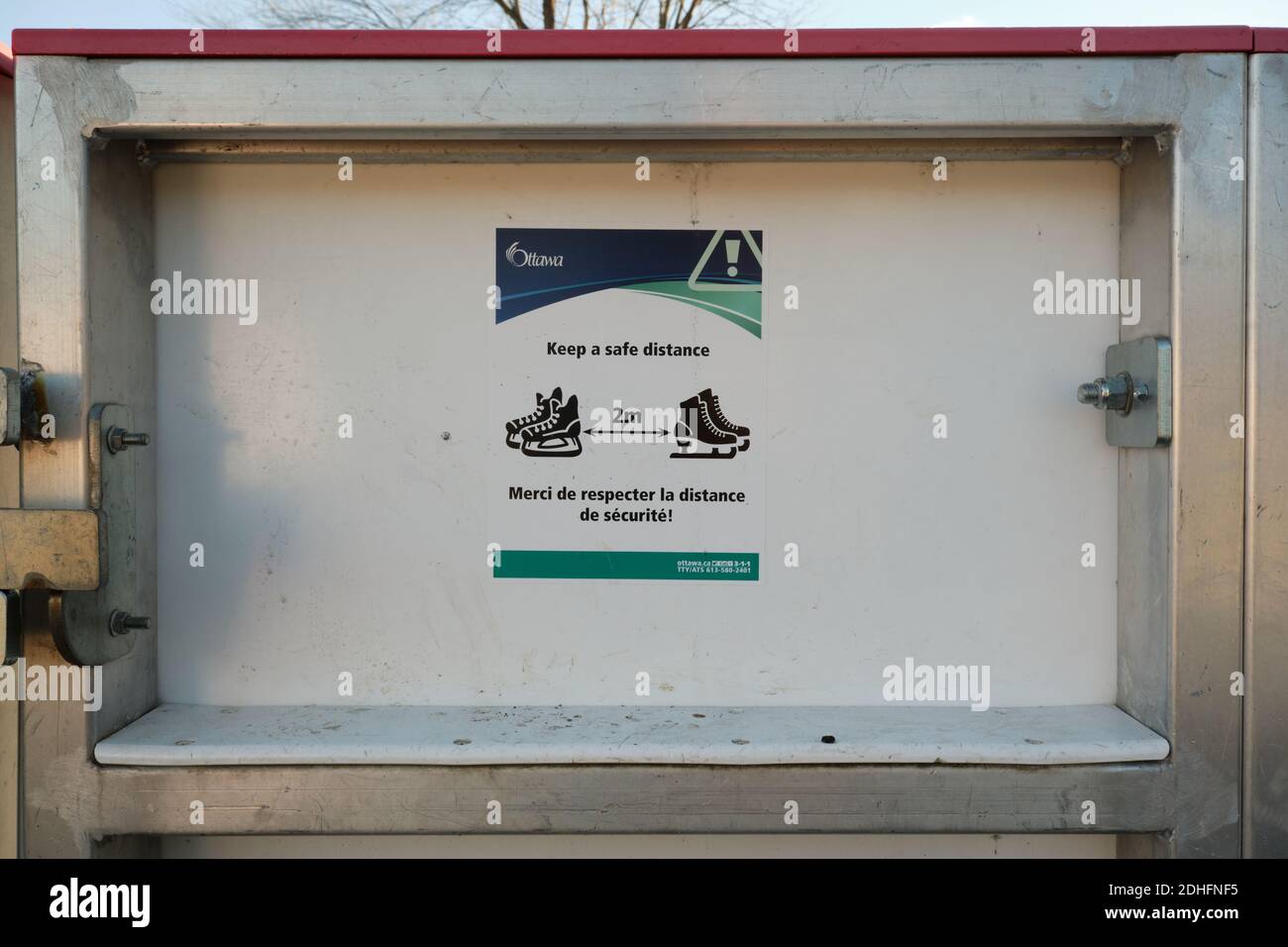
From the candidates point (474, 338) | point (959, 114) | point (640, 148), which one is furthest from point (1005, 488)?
point (474, 338)

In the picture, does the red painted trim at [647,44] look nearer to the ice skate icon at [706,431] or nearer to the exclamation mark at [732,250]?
the exclamation mark at [732,250]

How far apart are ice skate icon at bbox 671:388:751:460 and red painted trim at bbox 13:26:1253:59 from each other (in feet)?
2.57

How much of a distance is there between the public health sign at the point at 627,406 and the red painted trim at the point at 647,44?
41 centimetres

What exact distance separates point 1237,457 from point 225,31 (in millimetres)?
2407

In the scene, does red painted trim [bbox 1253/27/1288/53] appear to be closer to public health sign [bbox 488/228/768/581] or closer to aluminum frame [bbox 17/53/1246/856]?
aluminum frame [bbox 17/53/1246/856]

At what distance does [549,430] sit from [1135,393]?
1.38 m

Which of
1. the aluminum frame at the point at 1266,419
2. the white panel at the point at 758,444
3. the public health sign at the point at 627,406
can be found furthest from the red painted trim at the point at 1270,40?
the public health sign at the point at 627,406

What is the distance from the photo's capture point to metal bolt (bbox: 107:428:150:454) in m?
1.91

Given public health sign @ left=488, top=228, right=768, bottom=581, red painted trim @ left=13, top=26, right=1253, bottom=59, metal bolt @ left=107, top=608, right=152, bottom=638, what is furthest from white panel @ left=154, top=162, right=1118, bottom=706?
red painted trim @ left=13, top=26, right=1253, bottom=59

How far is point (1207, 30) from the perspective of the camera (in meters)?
1.87

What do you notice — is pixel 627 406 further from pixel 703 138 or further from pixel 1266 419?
pixel 1266 419

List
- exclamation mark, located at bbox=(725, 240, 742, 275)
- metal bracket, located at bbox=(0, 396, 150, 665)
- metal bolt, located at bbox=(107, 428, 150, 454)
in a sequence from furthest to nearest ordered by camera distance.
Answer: exclamation mark, located at bbox=(725, 240, 742, 275), metal bolt, located at bbox=(107, 428, 150, 454), metal bracket, located at bbox=(0, 396, 150, 665)

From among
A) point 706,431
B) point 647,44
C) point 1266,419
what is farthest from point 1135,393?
point 647,44
